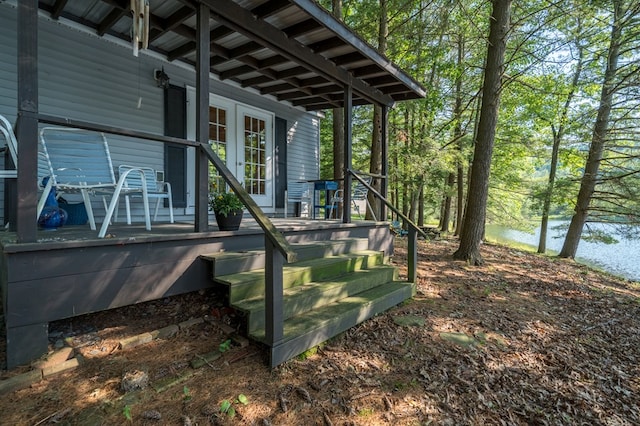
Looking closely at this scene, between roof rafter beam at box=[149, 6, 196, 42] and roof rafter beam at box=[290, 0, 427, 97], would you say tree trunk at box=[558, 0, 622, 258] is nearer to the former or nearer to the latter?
roof rafter beam at box=[290, 0, 427, 97]

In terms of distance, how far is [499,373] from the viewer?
2404 millimetres

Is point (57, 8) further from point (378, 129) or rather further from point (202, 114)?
point (378, 129)

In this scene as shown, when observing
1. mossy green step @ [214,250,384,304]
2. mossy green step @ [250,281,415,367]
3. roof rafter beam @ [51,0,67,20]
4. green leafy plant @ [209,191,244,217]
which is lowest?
mossy green step @ [250,281,415,367]

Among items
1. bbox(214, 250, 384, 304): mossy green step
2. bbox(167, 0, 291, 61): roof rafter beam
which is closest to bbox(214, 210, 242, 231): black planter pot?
bbox(214, 250, 384, 304): mossy green step

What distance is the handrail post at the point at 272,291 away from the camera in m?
2.05

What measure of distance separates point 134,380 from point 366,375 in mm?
1446

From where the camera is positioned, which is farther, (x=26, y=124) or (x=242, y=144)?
(x=242, y=144)

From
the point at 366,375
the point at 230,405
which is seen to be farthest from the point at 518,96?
the point at 230,405

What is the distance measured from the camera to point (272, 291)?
205 cm

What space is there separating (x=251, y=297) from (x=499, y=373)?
6.48 feet

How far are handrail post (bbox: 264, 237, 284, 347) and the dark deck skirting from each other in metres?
0.87

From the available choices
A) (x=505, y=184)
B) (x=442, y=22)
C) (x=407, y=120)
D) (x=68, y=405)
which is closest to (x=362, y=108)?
(x=407, y=120)

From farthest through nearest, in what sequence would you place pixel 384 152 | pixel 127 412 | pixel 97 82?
pixel 384 152, pixel 97 82, pixel 127 412

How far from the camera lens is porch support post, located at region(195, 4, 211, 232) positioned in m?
2.76
